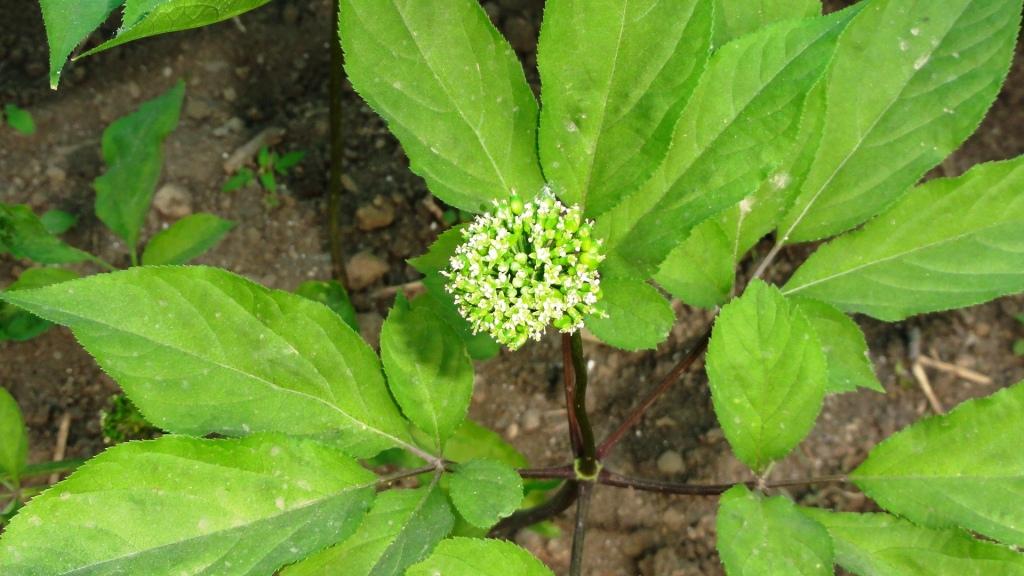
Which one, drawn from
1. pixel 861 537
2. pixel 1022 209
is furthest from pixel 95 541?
pixel 1022 209

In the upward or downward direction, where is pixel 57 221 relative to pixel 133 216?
downward

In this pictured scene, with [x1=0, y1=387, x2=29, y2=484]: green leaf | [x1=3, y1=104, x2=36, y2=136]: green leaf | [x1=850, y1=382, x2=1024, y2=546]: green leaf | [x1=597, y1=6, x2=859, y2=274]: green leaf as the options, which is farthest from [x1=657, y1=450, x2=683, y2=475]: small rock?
[x1=3, y1=104, x2=36, y2=136]: green leaf

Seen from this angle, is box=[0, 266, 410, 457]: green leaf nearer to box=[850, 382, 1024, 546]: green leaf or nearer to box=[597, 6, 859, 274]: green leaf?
box=[597, 6, 859, 274]: green leaf

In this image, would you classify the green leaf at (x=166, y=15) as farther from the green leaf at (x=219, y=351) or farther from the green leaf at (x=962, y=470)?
the green leaf at (x=962, y=470)

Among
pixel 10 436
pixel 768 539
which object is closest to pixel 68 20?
pixel 768 539

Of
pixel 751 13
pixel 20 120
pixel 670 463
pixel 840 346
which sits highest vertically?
pixel 751 13

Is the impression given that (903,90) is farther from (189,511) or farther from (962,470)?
(189,511)
